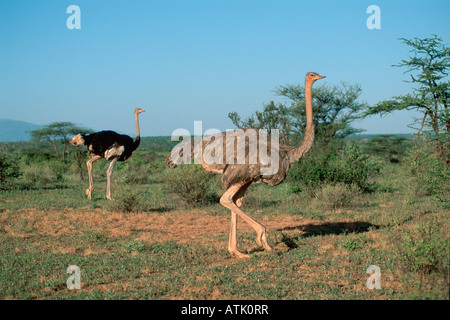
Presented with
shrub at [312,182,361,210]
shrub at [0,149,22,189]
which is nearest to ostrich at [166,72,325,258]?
shrub at [312,182,361,210]

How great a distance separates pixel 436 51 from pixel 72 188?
1211cm

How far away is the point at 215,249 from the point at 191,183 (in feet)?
16.5

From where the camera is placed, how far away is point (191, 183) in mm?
11961

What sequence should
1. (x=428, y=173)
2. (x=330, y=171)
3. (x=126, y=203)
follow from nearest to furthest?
(x=428, y=173) < (x=126, y=203) < (x=330, y=171)

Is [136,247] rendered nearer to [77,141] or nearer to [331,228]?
[331,228]

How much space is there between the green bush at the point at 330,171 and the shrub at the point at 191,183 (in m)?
2.59

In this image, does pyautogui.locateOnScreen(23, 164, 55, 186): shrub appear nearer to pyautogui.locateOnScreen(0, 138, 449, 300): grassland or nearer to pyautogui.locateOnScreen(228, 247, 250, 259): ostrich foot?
pyautogui.locateOnScreen(0, 138, 449, 300): grassland

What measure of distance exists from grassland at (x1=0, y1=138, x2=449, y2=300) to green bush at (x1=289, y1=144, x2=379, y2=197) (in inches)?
19.9

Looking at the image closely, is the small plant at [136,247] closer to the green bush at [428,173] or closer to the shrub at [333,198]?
the shrub at [333,198]

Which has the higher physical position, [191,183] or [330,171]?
[330,171]

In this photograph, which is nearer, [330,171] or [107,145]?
[330,171]

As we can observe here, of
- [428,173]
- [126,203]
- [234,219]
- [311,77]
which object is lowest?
[126,203]

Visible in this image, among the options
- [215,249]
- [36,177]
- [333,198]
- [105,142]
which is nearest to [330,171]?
[333,198]

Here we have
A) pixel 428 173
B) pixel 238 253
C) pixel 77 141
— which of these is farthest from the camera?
A: pixel 77 141
